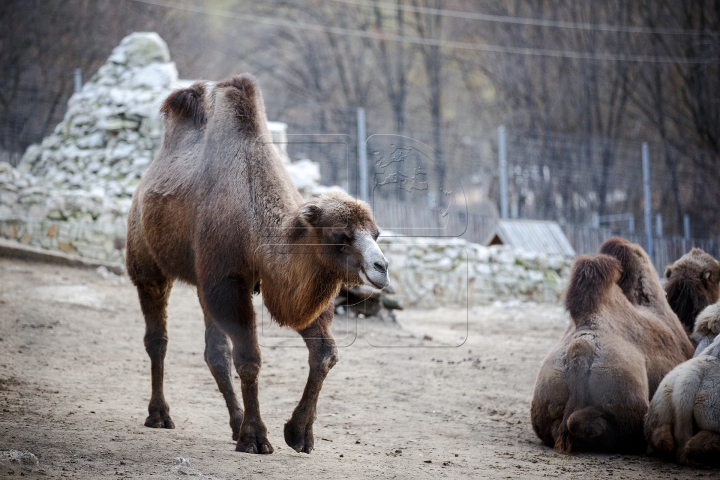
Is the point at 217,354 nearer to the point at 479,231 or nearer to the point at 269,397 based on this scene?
the point at 269,397

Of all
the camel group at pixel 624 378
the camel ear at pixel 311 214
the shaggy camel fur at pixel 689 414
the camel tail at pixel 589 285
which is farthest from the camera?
the camel tail at pixel 589 285

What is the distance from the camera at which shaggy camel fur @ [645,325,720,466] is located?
4.72 m

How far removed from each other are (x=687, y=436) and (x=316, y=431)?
2.48m

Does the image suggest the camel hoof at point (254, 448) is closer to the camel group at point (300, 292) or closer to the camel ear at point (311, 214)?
the camel group at point (300, 292)

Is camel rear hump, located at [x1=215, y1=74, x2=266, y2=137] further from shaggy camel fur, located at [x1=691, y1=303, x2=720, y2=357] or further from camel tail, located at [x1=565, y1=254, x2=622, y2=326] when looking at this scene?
shaggy camel fur, located at [x1=691, y1=303, x2=720, y2=357]

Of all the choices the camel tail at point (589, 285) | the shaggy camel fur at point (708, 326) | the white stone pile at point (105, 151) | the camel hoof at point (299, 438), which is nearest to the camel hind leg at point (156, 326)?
the camel hoof at point (299, 438)

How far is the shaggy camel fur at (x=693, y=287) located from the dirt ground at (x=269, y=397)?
159 centimetres

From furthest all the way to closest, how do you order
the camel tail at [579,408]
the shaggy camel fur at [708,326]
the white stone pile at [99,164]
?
the white stone pile at [99,164]
the shaggy camel fur at [708,326]
the camel tail at [579,408]

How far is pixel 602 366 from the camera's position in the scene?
16.6 ft

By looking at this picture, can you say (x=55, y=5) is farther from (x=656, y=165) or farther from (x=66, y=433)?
(x=66, y=433)

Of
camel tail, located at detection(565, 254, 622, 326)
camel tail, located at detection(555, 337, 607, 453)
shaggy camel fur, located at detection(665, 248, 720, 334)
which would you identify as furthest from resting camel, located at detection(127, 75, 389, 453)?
shaggy camel fur, located at detection(665, 248, 720, 334)

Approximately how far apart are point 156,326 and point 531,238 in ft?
34.4

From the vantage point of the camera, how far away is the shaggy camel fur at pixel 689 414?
15.5 feet

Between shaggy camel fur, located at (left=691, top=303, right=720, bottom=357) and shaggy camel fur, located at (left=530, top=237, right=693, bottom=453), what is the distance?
0.17 metres
